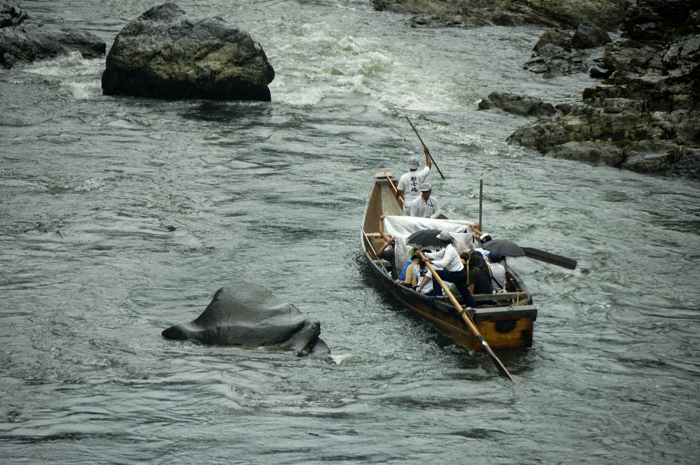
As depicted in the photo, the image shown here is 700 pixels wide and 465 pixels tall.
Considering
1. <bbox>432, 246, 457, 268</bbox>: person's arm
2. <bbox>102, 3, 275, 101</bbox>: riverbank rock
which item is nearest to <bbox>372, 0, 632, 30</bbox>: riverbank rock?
<bbox>102, 3, 275, 101</bbox>: riverbank rock

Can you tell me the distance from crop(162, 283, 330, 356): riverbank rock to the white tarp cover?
262cm

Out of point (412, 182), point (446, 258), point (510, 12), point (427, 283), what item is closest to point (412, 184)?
point (412, 182)

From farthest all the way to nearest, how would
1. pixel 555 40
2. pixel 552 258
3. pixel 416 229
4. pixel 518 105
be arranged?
pixel 555 40, pixel 518 105, pixel 416 229, pixel 552 258

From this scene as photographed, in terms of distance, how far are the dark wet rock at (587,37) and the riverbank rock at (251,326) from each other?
25.9 metres

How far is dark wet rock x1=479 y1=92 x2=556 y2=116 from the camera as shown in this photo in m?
24.9

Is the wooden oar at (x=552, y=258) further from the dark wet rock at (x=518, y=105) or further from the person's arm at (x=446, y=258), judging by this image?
the dark wet rock at (x=518, y=105)

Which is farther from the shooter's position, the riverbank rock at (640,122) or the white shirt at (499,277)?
the riverbank rock at (640,122)

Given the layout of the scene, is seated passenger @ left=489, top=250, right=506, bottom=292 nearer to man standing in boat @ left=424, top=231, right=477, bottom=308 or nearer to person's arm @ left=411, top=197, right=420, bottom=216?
man standing in boat @ left=424, top=231, right=477, bottom=308

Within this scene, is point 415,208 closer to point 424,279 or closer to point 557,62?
point 424,279

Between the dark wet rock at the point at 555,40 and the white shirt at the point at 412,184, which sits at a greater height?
the dark wet rock at the point at 555,40

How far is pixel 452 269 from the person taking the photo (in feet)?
36.6

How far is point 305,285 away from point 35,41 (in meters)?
19.7

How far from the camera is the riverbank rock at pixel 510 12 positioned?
3647cm

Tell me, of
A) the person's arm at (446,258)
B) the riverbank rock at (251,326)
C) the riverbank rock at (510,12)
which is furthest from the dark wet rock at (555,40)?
the riverbank rock at (251,326)
